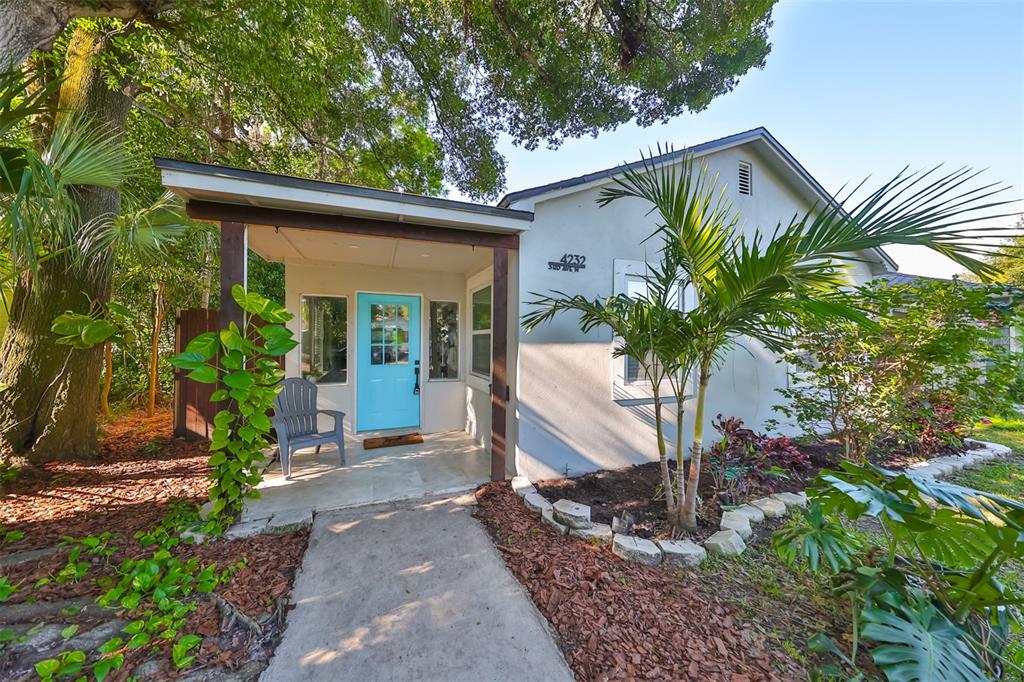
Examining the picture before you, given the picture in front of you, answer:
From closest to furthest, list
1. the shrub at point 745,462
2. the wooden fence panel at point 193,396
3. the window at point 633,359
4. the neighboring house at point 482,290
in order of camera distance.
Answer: the neighboring house at point 482,290 → the shrub at point 745,462 → the window at point 633,359 → the wooden fence panel at point 193,396

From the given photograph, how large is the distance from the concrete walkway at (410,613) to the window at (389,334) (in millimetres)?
2944

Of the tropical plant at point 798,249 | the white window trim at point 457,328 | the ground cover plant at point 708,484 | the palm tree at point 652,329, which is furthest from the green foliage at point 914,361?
the white window trim at point 457,328

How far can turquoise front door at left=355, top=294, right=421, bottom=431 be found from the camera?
545 cm

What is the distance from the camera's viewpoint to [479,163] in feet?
27.8

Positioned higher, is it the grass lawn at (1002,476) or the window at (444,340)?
the window at (444,340)

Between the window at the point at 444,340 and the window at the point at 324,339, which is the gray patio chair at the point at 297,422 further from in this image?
the window at the point at 444,340

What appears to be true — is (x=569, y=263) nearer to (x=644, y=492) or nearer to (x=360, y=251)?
(x=644, y=492)

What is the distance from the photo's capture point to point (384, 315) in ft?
18.4

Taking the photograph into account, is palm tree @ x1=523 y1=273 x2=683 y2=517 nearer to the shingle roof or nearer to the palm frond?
the shingle roof

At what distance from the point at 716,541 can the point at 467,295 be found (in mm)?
4509

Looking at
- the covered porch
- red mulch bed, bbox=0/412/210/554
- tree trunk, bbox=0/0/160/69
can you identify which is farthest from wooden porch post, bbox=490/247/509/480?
tree trunk, bbox=0/0/160/69

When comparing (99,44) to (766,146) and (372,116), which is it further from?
(766,146)

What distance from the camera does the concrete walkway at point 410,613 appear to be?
1752 millimetres

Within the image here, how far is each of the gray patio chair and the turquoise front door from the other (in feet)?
3.09
